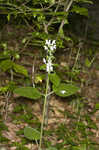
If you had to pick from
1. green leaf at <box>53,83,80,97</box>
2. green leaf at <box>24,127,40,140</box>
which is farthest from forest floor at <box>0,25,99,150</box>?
green leaf at <box>24,127,40,140</box>

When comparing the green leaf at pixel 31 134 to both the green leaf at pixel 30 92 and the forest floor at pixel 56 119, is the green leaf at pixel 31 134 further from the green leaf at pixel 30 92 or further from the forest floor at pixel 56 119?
the forest floor at pixel 56 119

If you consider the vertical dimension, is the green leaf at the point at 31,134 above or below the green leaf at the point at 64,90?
below

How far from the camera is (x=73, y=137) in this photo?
110 inches

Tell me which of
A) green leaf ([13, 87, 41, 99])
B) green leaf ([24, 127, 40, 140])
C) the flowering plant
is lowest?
green leaf ([24, 127, 40, 140])

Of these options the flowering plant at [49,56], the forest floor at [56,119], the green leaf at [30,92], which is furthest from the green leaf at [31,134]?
the forest floor at [56,119]

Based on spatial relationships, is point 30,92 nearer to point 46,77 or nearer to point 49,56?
point 49,56

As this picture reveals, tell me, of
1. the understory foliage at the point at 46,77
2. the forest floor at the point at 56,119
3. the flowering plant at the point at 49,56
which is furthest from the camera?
the forest floor at the point at 56,119

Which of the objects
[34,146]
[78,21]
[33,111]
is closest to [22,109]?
[33,111]

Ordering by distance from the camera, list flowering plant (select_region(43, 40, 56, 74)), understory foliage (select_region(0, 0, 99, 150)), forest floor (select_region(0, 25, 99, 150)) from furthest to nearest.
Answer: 1. forest floor (select_region(0, 25, 99, 150))
2. understory foliage (select_region(0, 0, 99, 150))
3. flowering plant (select_region(43, 40, 56, 74))

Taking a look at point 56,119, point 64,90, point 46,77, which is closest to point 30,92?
point 64,90

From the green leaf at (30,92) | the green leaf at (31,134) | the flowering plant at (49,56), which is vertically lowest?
the green leaf at (31,134)

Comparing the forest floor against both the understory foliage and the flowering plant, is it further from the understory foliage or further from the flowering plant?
the flowering plant

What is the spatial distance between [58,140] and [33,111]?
26.7 inches

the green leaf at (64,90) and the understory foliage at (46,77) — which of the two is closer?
the green leaf at (64,90)
